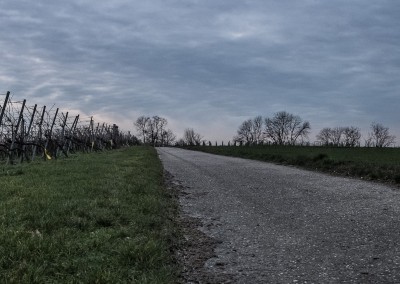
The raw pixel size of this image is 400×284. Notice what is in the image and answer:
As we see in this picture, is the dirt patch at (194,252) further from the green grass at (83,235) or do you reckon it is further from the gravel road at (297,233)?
the green grass at (83,235)

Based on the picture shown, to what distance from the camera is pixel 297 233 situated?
270 inches

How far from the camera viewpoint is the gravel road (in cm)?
496

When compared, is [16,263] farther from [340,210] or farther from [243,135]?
[243,135]

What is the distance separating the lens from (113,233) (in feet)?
19.4

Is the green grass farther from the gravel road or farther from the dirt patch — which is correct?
the gravel road

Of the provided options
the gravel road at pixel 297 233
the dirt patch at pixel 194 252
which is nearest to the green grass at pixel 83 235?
the dirt patch at pixel 194 252

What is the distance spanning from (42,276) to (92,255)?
0.79 meters

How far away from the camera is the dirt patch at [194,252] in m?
4.88

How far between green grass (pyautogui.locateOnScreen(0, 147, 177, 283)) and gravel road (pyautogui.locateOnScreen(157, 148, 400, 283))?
1.87 ft

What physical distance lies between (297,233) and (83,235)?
332 cm

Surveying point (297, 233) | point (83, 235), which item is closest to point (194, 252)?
point (83, 235)

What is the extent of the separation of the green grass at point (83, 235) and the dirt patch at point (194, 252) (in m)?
0.19

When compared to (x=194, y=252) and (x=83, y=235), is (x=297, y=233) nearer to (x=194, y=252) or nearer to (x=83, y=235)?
(x=194, y=252)

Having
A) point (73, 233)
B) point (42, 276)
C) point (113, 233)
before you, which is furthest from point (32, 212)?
point (42, 276)
